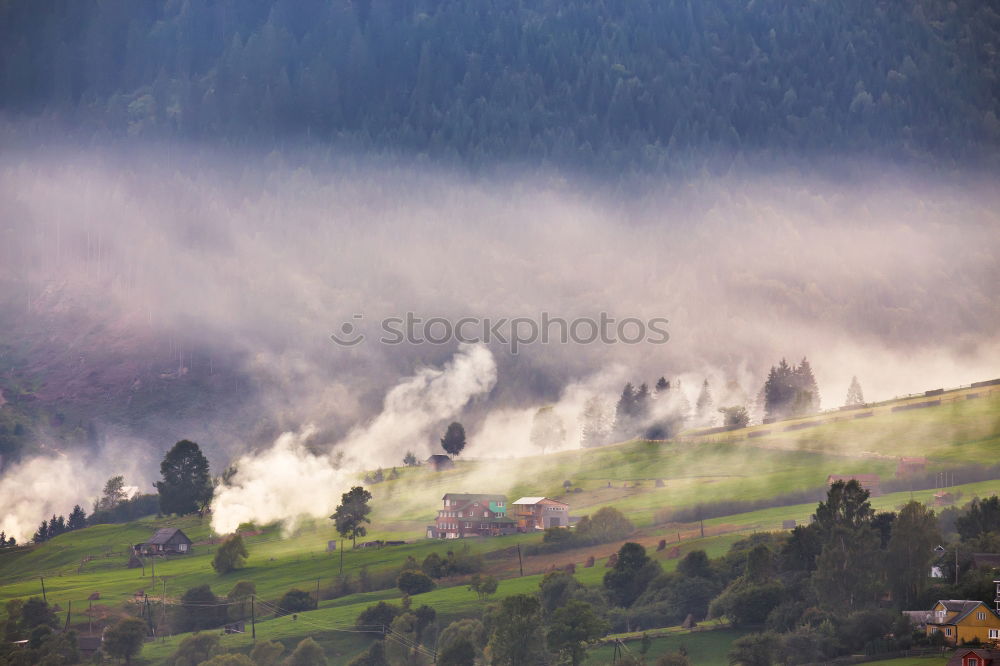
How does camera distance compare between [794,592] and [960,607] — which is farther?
[794,592]

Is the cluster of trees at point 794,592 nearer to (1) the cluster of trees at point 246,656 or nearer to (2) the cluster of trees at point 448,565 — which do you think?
(1) the cluster of trees at point 246,656

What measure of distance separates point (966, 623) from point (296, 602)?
89896mm

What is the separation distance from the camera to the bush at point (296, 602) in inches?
6860

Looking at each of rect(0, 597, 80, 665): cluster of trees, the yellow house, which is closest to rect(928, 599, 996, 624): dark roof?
the yellow house

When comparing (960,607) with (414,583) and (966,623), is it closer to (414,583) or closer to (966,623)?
(966,623)

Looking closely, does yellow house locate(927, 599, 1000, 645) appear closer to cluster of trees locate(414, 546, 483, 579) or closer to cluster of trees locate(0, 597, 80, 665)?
cluster of trees locate(414, 546, 483, 579)

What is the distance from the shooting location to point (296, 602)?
175 metres

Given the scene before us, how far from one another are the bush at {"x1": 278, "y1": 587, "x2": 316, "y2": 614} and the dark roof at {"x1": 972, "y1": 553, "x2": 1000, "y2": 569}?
87.0 metres

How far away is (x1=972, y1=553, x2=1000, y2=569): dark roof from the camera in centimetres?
14025

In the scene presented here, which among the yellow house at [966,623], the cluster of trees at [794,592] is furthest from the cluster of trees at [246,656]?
the yellow house at [966,623]

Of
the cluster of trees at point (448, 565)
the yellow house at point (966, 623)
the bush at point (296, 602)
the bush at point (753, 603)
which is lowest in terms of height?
the yellow house at point (966, 623)

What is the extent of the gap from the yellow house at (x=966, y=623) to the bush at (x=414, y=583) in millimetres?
69818

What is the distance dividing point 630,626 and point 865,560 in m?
28.8

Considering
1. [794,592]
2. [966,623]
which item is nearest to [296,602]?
[794,592]
